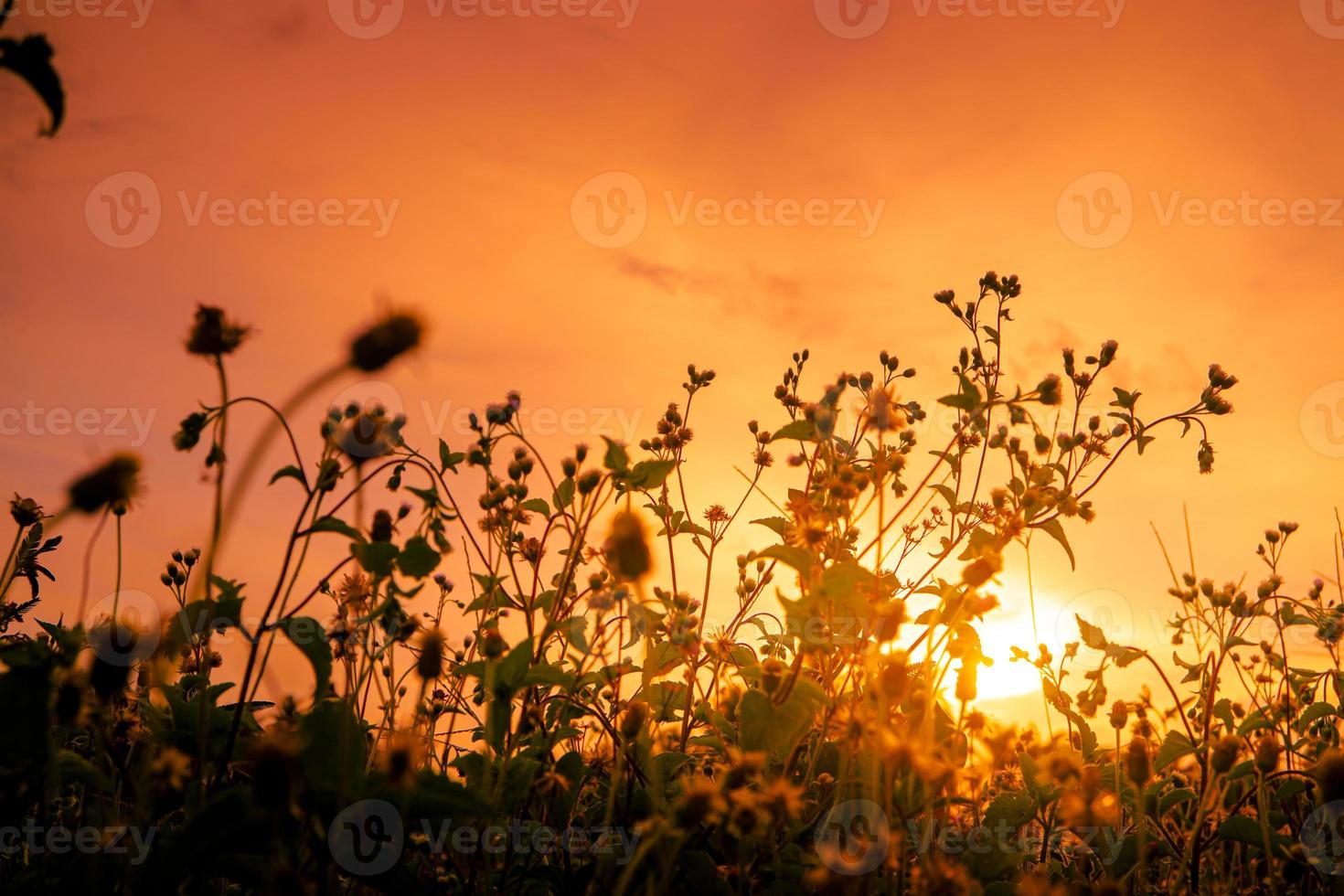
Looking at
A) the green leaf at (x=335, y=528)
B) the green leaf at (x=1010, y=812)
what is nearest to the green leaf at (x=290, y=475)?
the green leaf at (x=335, y=528)

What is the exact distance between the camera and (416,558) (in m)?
1.93

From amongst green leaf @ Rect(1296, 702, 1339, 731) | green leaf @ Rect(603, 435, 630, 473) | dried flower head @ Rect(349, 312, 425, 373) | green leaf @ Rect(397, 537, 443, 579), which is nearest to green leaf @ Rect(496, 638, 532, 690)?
green leaf @ Rect(397, 537, 443, 579)

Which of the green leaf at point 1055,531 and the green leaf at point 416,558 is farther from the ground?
the green leaf at point 1055,531

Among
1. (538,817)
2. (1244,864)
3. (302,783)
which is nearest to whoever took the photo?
(302,783)

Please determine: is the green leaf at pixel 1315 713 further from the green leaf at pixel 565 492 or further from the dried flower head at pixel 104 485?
the dried flower head at pixel 104 485

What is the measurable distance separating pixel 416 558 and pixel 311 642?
11.6 inches

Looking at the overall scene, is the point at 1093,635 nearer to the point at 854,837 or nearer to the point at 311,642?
the point at 854,837

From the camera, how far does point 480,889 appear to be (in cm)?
227

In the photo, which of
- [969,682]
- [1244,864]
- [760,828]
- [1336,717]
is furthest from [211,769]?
[1336,717]

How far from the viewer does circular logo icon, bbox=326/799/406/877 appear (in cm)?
162

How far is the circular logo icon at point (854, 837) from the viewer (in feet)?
6.31

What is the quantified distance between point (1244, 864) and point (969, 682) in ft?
7.50

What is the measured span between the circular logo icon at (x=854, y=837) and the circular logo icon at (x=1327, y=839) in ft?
4.54

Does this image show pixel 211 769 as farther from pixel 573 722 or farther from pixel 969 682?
A: pixel 969 682
